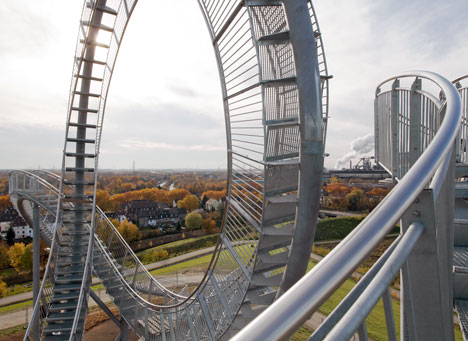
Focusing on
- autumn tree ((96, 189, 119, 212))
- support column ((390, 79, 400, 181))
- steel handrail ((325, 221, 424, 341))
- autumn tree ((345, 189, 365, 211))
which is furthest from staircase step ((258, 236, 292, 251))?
autumn tree ((345, 189, 365, 211))

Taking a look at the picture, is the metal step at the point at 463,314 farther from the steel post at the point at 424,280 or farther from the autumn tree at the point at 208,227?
the autumn tree at the point at 208,227

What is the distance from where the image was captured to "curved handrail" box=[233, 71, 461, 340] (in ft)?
2.76

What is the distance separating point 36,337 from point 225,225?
853 cm

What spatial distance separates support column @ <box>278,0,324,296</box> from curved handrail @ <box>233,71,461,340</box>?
6.10 ft

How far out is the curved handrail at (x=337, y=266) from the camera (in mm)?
842

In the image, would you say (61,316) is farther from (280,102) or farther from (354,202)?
(354,202)

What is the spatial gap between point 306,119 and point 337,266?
2515 mm

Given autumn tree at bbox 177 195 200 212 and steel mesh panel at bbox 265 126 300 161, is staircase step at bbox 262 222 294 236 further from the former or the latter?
autumn tree at bbox 177 195 200 212

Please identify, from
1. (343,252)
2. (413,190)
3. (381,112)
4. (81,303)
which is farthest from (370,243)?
(81,303)

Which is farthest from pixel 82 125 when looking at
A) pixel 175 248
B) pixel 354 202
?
pixel 354 202

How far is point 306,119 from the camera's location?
3.33 metres

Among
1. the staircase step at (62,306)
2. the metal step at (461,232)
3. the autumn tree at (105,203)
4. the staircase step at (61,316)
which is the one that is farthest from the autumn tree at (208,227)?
the metal step at (461,232)

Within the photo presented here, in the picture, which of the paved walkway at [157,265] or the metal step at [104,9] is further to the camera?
the paved walkway at [157,265]

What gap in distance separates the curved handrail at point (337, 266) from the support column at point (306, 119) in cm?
186
